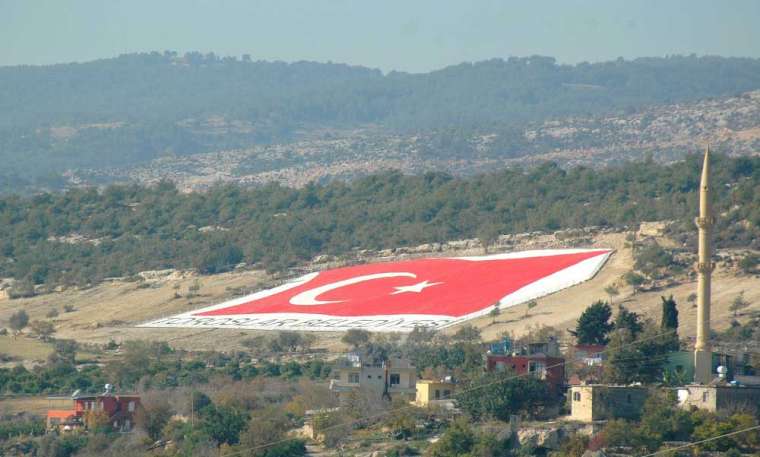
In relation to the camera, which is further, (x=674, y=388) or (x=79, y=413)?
(x=79, y=413)

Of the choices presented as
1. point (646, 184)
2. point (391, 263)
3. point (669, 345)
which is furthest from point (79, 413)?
point (646, 184)

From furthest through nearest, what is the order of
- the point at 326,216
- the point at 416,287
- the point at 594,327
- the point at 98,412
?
the point at 326,216 → the point at 416,287 → the point at 594,327 → the point at 98,412

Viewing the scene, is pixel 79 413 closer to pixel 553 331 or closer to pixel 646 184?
pixel 553 331

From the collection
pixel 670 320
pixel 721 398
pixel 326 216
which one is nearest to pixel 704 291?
pixel 721 398

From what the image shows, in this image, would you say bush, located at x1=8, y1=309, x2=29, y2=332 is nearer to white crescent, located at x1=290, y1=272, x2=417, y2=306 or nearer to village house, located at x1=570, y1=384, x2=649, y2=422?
white crescent, located at x1=290, y1=272, x2=417, y2=306

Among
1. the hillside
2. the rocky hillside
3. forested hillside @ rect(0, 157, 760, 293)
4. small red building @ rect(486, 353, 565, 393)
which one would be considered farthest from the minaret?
the rocky hillside

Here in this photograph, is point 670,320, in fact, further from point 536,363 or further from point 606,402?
point 606,402
